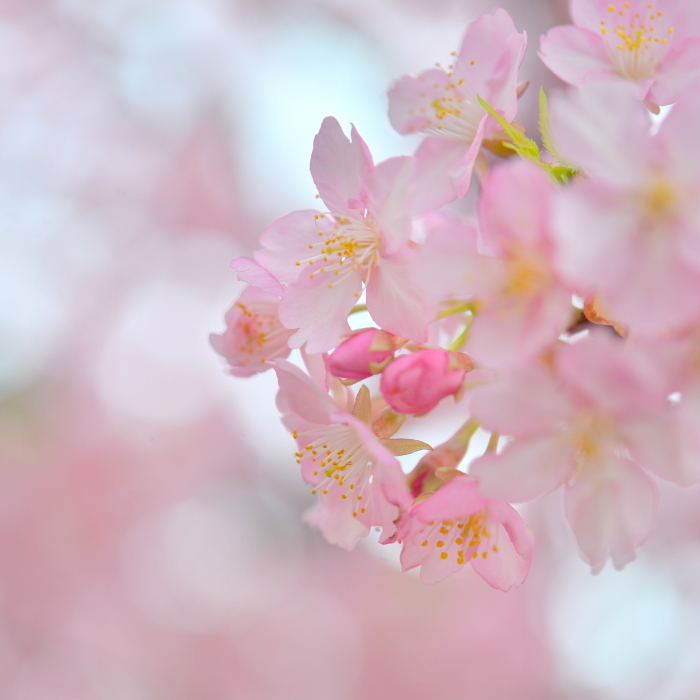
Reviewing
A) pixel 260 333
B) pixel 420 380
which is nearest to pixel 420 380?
pixel 420 380

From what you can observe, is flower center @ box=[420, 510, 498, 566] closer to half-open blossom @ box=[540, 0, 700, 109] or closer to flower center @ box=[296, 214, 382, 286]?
flower center @ box=[296, 214, 382, 286]

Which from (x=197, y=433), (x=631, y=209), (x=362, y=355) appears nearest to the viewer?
(x=631, y=209)

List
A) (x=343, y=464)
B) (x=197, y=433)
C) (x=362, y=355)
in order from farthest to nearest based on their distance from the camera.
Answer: (x=197, y=433), (x=343, y=464), (x=362, y=355)

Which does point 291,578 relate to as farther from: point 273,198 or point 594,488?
point 594,488

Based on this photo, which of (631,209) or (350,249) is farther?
(350,249)

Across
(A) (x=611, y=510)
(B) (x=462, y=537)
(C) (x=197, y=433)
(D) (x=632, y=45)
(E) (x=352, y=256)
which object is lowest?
(C) (x=197, y=433)

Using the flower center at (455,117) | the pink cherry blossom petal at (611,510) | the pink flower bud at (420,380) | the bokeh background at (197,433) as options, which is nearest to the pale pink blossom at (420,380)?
the pink flower bud at (420,380)

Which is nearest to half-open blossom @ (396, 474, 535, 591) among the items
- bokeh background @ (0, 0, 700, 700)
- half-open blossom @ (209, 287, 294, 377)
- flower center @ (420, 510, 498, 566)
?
flower center @ (420, 510, 498, 566)

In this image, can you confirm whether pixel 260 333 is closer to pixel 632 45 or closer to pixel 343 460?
pixel 343 460
